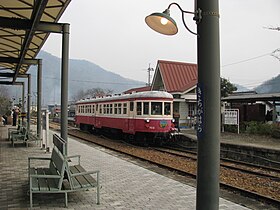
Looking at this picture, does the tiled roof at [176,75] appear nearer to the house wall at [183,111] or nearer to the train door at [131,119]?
the house wall at [183,111]

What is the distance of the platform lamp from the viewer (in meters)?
2.67

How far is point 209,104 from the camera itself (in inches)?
105

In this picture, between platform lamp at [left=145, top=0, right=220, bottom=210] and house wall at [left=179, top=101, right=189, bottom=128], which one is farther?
house wall at [left=179, top=101, right=189, bottom=128]

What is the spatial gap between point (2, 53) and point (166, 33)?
13503mm

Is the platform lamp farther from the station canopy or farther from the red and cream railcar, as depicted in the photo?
the red and cream railcar

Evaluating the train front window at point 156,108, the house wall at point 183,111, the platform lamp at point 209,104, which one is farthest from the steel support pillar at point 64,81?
the house wall at point 183,111

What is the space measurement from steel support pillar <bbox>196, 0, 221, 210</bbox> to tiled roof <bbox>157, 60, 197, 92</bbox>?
2484cm

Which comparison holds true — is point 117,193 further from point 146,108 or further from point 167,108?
point 167,108

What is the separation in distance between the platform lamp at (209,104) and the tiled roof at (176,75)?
24.8 metres

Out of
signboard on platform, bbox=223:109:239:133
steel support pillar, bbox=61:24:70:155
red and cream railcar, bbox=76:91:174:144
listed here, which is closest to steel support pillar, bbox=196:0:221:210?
steel support pillar, bbox=61:24:70:155

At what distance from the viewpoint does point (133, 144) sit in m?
17.6

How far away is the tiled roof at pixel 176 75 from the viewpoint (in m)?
28.6

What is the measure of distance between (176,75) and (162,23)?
1060 inches

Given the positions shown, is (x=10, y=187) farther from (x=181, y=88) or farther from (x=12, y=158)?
(x=181, y=88)
